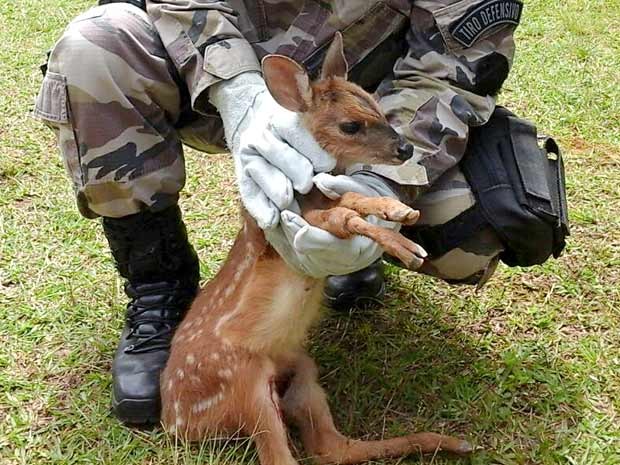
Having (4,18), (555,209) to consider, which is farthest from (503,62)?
(4,18)

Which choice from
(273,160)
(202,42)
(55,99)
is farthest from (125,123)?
(273,160)

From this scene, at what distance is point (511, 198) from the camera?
2.55 m

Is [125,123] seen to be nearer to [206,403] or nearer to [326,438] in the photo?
[206,403]

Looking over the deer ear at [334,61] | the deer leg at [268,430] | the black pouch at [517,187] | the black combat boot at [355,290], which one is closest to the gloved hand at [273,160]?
the deer ear at [334,61]

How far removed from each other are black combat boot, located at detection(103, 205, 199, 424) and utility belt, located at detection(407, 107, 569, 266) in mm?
712

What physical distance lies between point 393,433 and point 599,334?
2.64 feet

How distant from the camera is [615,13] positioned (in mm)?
5613

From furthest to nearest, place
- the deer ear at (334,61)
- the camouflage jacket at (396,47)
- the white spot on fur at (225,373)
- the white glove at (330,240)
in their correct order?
1. the camouflage jacket at (396,47)
2. the white spot on fur at (225,373)
3. the deer ear at (334,61)
4. the white glove at (330,240)

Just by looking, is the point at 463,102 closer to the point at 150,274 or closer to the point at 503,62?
the point at 503,62

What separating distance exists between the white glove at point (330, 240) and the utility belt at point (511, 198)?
1.25ft

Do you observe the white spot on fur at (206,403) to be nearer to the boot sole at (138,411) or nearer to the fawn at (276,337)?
the fawn at (276,337)

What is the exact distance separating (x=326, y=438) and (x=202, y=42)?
1.09 metres

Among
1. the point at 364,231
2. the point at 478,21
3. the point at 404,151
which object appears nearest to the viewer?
the point at 364,231

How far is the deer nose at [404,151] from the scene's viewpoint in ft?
7.16
